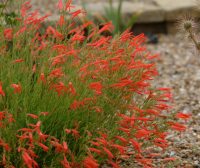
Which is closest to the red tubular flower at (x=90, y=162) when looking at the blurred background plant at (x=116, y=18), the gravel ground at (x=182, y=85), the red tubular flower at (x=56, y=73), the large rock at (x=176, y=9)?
the red tubular flower at (x=56, y=73)

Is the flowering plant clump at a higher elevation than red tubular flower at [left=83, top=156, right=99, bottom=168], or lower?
higher

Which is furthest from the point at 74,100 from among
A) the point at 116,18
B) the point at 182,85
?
the point at 116,18

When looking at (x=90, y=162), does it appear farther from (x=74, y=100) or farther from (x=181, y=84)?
(x=181, y=84)

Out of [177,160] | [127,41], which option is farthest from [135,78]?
[177,160]

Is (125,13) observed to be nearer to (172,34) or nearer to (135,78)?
(172,34)

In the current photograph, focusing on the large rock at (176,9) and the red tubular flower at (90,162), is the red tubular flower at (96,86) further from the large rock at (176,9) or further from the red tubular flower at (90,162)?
the large rock at (176,9)

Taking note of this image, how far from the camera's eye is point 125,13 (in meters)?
8.06

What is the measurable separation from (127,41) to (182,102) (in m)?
2.16

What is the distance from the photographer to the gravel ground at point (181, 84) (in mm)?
4094

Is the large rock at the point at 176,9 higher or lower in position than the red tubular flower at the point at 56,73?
lower

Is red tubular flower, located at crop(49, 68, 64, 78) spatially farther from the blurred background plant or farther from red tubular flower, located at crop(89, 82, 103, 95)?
the blurred background plant

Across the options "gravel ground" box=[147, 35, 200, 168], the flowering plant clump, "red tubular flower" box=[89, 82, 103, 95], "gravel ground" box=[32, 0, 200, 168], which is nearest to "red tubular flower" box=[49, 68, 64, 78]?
the flowering plant clump

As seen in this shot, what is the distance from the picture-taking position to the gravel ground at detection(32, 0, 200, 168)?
409 cm

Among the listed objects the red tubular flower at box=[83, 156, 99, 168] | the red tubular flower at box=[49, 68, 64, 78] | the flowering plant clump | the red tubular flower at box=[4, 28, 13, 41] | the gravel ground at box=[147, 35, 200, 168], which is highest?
the red tubular flower at box=[4, 28, 13, 41]
